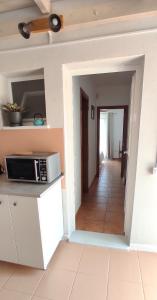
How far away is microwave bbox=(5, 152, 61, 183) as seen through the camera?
5.08 ft

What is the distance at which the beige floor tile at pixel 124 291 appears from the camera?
139 centimetres

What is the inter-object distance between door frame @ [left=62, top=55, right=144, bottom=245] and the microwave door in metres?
0.44

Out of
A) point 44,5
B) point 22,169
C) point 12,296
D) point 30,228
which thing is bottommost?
point 12,296

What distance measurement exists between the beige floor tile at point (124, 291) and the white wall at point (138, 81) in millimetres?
480

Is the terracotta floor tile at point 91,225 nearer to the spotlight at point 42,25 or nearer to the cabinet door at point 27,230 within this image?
the cabinet door at point 27,230

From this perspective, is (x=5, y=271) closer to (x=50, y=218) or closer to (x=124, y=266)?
(x=50, y=218)

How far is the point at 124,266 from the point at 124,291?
0.86 feet

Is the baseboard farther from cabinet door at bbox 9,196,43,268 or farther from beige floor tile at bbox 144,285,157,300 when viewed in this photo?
cabinet door at bbox 9,196,43,268

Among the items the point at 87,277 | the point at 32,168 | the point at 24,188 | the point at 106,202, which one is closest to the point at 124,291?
the point at 87,277

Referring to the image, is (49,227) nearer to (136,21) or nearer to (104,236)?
(104,236)

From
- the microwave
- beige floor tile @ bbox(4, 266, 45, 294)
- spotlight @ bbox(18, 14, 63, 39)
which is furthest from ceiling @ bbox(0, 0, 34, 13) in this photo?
beige floor tile @ bbox(4, 266, 45, 294)

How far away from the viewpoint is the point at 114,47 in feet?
5.04

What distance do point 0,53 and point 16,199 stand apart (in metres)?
1.62

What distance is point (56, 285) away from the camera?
150 centimetres
